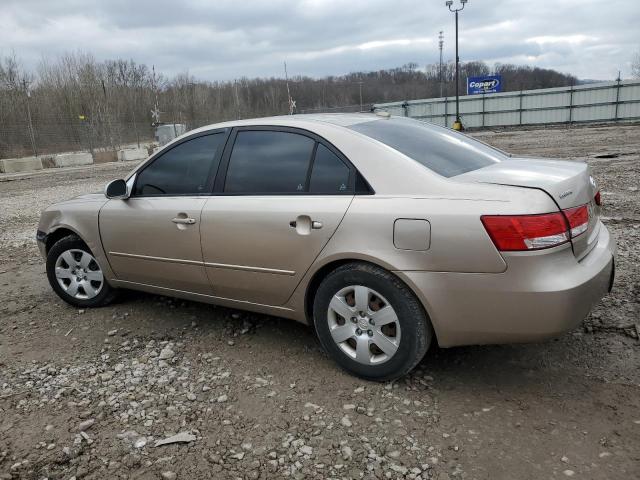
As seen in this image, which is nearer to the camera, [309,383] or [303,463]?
[303,463]

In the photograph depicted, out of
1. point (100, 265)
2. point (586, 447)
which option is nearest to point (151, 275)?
point (100, 265)

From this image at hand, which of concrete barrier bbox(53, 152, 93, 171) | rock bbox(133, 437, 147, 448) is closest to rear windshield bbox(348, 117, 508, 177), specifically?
rock bbox(133, 437, 147, 448)

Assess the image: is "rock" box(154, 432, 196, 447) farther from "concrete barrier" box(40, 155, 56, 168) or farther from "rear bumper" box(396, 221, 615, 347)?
"concrete barrier" box(40, 155, 56, 168)

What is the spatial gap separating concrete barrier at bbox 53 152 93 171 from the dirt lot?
29.7 meters

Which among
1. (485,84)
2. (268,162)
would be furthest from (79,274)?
(485,84)

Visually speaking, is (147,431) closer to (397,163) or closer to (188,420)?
(188,420)

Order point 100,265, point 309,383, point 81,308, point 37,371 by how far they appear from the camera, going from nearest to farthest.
A: point 309,383, point 37,371, point 100,265, point 81,308

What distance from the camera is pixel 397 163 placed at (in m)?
2.93

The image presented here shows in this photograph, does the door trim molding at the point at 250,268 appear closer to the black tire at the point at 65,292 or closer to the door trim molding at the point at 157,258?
the door trim molding at the point at 157,258

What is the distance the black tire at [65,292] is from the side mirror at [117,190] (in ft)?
2.30

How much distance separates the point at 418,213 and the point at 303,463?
1374mm

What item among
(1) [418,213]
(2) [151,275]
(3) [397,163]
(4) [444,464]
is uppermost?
(3) [397,163]

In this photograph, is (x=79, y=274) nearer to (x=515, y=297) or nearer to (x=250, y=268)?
(x=250, y=268)

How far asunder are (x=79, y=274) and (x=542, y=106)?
36455 millimetres
